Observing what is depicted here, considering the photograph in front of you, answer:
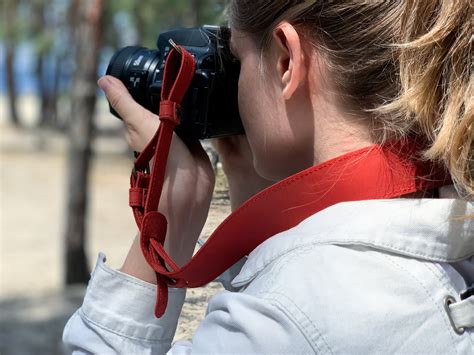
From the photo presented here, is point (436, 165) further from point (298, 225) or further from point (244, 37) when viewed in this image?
point (244, 37)

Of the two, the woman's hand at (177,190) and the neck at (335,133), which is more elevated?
the neck at (335,133)

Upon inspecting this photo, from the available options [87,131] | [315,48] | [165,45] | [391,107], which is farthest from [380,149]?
[87,131]

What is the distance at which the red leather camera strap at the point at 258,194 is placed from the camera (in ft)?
3.10

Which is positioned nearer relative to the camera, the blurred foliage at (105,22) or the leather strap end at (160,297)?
the leather strap end at (160,297)

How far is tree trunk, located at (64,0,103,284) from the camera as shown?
5.36 meters

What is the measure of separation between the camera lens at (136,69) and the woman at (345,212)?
0.20 metres

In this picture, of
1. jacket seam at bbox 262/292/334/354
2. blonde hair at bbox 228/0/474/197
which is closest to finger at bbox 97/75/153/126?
blonde hair at bbox 228/0/474/197

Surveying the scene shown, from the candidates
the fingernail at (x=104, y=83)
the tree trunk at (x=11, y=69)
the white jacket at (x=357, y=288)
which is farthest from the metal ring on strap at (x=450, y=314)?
the tree trunk at (x=11, y=69)

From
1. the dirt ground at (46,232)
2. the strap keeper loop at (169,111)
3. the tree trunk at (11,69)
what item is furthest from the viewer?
the tree trunk at (11,69)

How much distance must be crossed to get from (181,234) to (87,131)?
4484 millimetres

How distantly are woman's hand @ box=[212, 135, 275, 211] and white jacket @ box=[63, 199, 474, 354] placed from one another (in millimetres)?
381

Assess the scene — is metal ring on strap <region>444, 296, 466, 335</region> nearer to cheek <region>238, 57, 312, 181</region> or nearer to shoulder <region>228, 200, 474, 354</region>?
shoulder <region>228, 200, 474, 354</region>

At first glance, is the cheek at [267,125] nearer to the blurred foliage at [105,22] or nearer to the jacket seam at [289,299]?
the jacket seam at [289,299]

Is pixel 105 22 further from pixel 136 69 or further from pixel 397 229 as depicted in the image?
pixel 397 229
